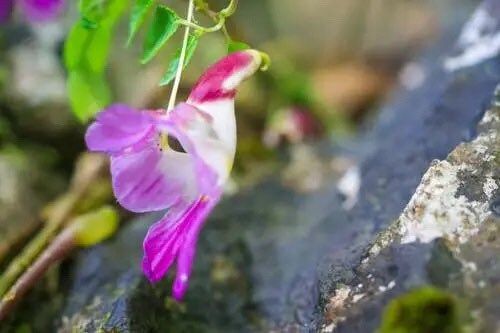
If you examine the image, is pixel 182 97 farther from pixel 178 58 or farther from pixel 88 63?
pixel 178 58

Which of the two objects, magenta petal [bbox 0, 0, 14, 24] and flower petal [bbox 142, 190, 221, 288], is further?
magenta petal [bbox 0, 0, 14, 24]

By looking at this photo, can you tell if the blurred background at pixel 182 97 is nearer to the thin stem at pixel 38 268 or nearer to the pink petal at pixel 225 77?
the thin stem at pixel 38 268

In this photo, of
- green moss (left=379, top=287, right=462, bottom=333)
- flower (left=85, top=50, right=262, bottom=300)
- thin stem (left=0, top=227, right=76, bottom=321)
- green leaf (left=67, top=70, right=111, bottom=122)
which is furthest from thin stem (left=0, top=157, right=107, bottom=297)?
green moss (left=379, top=287, right=462, bottom=333)

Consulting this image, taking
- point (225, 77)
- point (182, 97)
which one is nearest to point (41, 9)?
point (182, 97)

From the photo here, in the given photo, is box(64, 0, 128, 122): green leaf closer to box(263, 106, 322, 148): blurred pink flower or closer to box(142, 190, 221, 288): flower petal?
box(142, 190, 221, 288): flower petal

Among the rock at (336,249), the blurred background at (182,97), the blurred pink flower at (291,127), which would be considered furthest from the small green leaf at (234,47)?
the blurred pink flower at (291,127)
